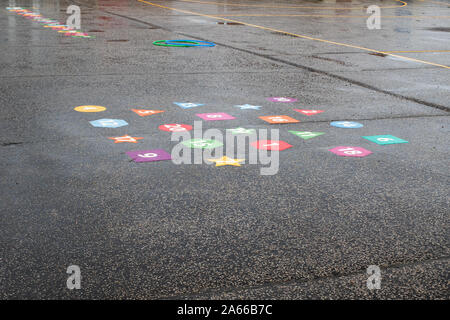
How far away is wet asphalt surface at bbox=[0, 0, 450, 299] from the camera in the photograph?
2596 mm

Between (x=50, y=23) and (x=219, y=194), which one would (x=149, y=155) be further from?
(x=50, y=23)

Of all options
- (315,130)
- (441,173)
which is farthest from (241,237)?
(315,130)

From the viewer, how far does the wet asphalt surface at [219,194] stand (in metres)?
2.60

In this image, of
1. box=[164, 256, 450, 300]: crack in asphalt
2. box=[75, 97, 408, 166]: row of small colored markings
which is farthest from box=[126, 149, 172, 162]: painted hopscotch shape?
box=[164, 256, 450, 300]: crack in asphalt

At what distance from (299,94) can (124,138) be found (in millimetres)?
2705

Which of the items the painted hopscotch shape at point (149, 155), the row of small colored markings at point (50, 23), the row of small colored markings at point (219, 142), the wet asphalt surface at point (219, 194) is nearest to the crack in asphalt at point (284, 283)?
the wet asphalt surface at point (219, 194)

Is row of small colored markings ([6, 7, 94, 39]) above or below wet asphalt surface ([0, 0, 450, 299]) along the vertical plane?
above

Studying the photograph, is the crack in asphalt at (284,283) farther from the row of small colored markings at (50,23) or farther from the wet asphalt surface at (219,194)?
the row of small colored markings at (50,23)

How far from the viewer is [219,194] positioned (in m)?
3.58

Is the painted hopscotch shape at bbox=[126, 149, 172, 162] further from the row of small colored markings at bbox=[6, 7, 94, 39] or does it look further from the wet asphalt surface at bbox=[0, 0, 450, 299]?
the row of small colored markings at bbox=[6, 7, 94, 39]

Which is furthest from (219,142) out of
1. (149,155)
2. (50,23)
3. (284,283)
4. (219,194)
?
(50,23)

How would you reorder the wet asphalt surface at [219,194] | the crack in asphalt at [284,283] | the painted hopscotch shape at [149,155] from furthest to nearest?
the painted hopscotch shape at [149,155]
the wet asphalt surface at [219,194]
the crack in asphalt at [284,283]

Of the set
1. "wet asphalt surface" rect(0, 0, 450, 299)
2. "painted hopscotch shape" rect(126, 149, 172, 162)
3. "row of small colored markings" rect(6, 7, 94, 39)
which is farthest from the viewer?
"row of small colored markings" rect(6, 7, 94, 39)

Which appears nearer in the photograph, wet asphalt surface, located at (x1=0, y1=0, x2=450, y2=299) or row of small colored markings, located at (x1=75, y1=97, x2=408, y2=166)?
wet asphalt surface, located at (x1=0, y1=0, x2=450, y2=299)
